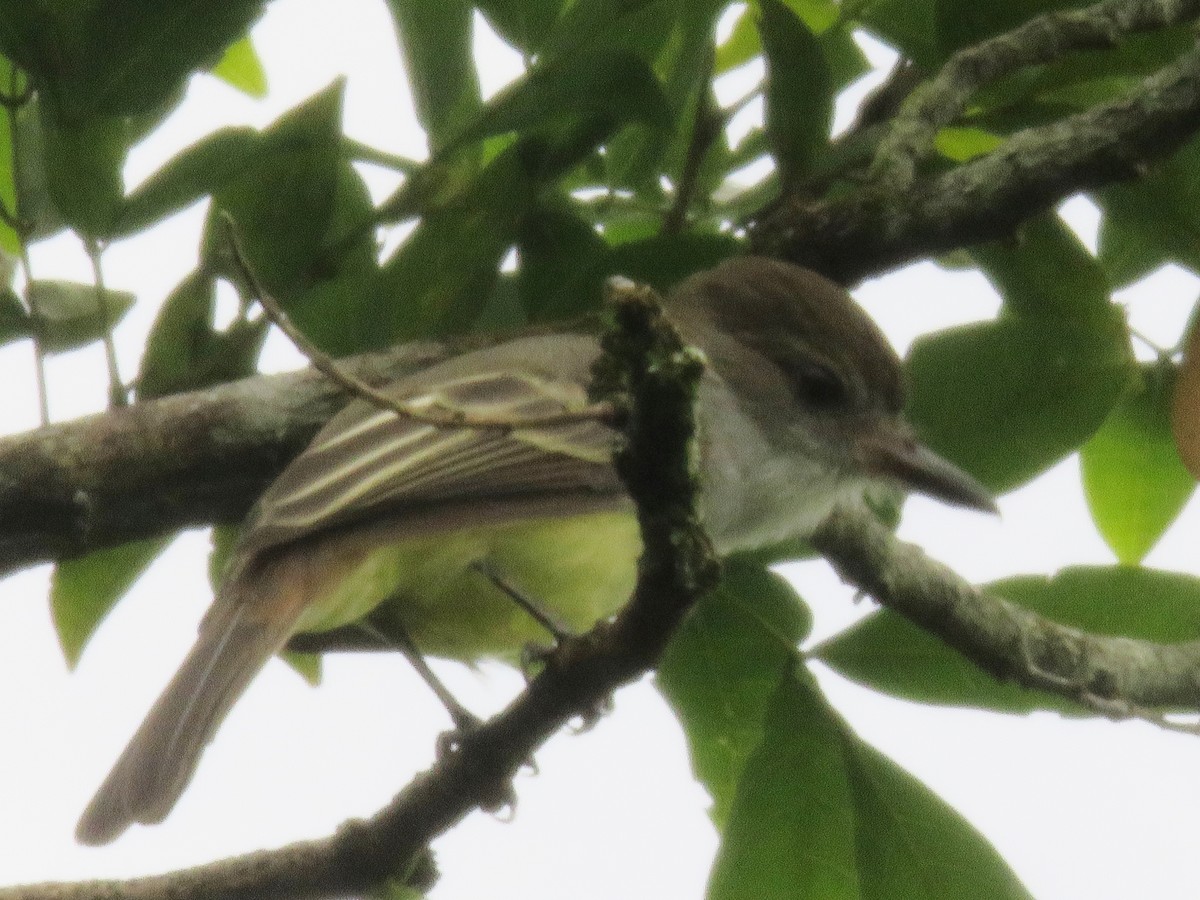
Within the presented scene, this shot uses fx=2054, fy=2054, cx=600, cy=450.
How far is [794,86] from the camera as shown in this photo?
3.55 m

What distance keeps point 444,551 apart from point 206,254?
2.19ft

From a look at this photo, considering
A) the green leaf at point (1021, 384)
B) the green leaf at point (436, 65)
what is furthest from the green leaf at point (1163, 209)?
the green leaf at point (436, 65)

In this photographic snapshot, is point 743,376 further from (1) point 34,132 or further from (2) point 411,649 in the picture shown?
(1) point 34,132

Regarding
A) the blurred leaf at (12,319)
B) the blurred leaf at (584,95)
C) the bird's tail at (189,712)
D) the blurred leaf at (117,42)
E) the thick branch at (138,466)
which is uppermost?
the blurred leaf at (117,42)

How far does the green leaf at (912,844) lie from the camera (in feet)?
10.8

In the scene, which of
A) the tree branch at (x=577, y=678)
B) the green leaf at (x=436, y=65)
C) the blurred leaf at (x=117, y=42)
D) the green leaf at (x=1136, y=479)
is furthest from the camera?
the green leaf at (x=1136, y=479)

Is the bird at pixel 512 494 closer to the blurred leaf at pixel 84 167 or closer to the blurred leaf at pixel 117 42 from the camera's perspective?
the blurred leaf at pixel 84 167

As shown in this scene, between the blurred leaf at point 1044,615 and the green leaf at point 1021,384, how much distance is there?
22cm

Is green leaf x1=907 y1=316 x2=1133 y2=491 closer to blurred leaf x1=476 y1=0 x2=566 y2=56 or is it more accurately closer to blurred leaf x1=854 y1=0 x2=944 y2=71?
blurred leaf x1=854 y1=0 x2=944 y2=71

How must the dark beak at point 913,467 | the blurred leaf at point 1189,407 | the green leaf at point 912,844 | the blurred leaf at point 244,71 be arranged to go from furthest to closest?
1. the blurred leaf at point 244,71
2. the dark beak at point 913,467
3. the blurred leaf at point 1189,407
4. the green leaf at point 912,844

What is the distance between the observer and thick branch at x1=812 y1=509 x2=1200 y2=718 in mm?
3686

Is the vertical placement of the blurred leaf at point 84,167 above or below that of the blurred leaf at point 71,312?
above

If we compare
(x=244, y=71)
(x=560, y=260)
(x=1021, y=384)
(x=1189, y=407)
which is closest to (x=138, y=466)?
(x=560, y=260)

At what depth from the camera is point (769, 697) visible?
11.7 ft
